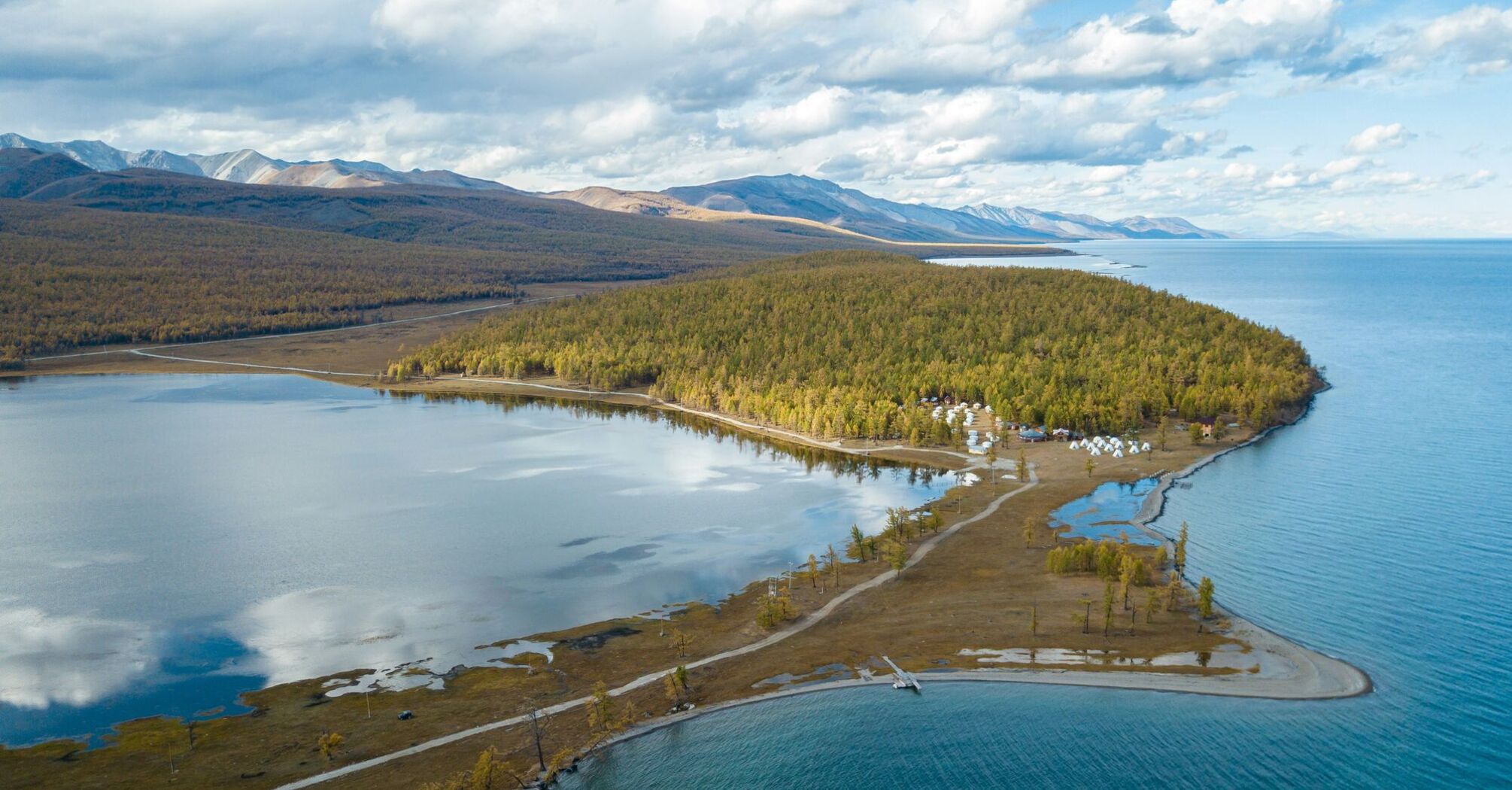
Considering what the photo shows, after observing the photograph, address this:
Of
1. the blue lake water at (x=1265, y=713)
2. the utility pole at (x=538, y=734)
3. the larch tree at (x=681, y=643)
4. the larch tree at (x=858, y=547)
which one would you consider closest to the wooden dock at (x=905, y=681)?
the blue lake water at (x=1265, y=713)

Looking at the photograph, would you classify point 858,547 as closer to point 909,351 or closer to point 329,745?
point 329,745

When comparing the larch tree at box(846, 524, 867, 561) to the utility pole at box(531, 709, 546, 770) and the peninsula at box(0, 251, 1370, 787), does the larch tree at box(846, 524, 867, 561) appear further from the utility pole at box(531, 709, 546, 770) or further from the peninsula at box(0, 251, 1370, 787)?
the utility pole at box(531, 709, 546, 770)

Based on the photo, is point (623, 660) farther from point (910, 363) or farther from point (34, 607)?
point (910, 363)

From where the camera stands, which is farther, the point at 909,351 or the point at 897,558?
the point at 909,351

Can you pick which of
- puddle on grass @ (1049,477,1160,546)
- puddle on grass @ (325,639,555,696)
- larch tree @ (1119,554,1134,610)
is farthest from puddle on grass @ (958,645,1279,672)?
puddle on grass @ (325,639,555,696)

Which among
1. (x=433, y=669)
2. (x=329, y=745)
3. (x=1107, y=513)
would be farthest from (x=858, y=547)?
(x=329, y=745)
